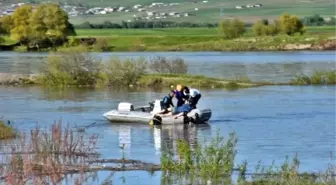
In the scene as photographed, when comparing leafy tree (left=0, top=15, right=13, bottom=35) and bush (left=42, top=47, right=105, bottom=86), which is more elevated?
bush (left=42, top=47, right=105, bottom=86)

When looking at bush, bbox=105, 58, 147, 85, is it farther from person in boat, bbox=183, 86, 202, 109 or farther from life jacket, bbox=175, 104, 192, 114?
life jacket, bbox=175, 104, 192, 114

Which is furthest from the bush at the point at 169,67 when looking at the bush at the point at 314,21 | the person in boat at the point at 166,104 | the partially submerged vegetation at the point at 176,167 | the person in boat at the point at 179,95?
the bush at the point at 314,21

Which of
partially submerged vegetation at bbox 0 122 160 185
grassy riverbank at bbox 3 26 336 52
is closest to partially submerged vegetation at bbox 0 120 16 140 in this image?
partially submerged vegetation at bbox 0 122 160 185

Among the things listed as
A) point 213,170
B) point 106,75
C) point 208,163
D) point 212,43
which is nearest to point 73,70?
point 106,75

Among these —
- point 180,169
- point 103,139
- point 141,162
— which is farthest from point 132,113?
point 180,169

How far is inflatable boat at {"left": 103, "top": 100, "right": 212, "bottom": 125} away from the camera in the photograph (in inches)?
1319

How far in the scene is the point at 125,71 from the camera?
52812 millimetres

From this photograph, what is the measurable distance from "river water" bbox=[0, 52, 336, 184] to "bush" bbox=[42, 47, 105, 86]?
1.84m

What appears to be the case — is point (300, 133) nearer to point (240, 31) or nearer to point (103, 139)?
point (103, 139)

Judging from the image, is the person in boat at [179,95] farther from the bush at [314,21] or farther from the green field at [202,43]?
the bush at [314,21]

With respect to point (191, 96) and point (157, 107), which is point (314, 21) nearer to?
point (191, 96)

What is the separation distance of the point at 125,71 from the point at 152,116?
758 inches

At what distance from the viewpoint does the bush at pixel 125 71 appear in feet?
171

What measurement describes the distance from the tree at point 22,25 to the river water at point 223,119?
6729cm
